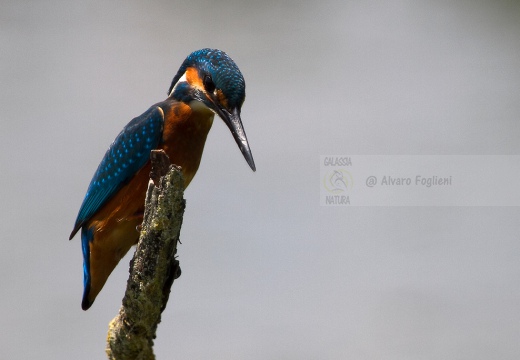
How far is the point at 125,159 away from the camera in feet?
8.92

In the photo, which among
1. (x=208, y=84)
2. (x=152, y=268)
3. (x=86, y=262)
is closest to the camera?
(x=152, y=268)

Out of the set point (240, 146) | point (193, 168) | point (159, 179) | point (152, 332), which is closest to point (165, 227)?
point (159, 179)

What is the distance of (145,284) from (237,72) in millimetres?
826

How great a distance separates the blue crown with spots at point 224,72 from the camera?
7.93 feet

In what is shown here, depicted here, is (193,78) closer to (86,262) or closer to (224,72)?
(224,72)

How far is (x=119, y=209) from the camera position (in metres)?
2.66

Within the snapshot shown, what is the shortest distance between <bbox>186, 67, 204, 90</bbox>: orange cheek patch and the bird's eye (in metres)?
0.03

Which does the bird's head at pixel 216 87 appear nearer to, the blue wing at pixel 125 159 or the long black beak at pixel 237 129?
the long black beak at pixel 237 129

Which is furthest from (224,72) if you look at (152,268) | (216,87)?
(152,268)

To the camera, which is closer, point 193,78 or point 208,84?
point 208,84

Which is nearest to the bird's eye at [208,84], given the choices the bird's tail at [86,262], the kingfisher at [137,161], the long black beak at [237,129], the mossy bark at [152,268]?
the kingfisher at [137,161]

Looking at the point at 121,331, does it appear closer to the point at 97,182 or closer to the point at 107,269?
the point at 107,269

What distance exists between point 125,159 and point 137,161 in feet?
0.23

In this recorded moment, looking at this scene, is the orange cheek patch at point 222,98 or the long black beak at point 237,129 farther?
the orange cheek patch at point 222,98
